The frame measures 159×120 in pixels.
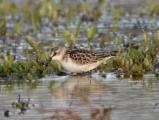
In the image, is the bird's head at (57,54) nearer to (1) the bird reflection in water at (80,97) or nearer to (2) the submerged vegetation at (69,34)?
(2) the submerged vegetation at (69,34)

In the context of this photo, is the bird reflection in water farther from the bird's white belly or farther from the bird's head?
the bird's head

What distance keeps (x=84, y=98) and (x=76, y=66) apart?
2571mm

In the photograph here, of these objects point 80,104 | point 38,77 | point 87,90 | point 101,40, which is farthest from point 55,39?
point 80,104

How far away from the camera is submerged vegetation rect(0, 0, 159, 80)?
1296 centimetres

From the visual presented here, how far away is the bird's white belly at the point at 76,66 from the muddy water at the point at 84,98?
0.20 m

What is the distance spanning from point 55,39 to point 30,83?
499 centimetres

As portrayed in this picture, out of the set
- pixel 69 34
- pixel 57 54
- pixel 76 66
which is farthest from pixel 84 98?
pixel 69 34

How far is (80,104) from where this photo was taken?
405 inches

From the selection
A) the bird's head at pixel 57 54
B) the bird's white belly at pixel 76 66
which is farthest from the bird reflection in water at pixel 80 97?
the bird's head at pixel 57 54

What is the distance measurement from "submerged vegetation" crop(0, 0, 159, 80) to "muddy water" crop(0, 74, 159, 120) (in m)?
0.49

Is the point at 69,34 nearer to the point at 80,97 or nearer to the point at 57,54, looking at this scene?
the point at 57,54

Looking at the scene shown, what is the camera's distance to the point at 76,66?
43.4ft

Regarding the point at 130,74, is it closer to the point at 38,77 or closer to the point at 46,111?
the point at 38,77

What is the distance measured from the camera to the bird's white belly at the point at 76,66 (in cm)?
1318
